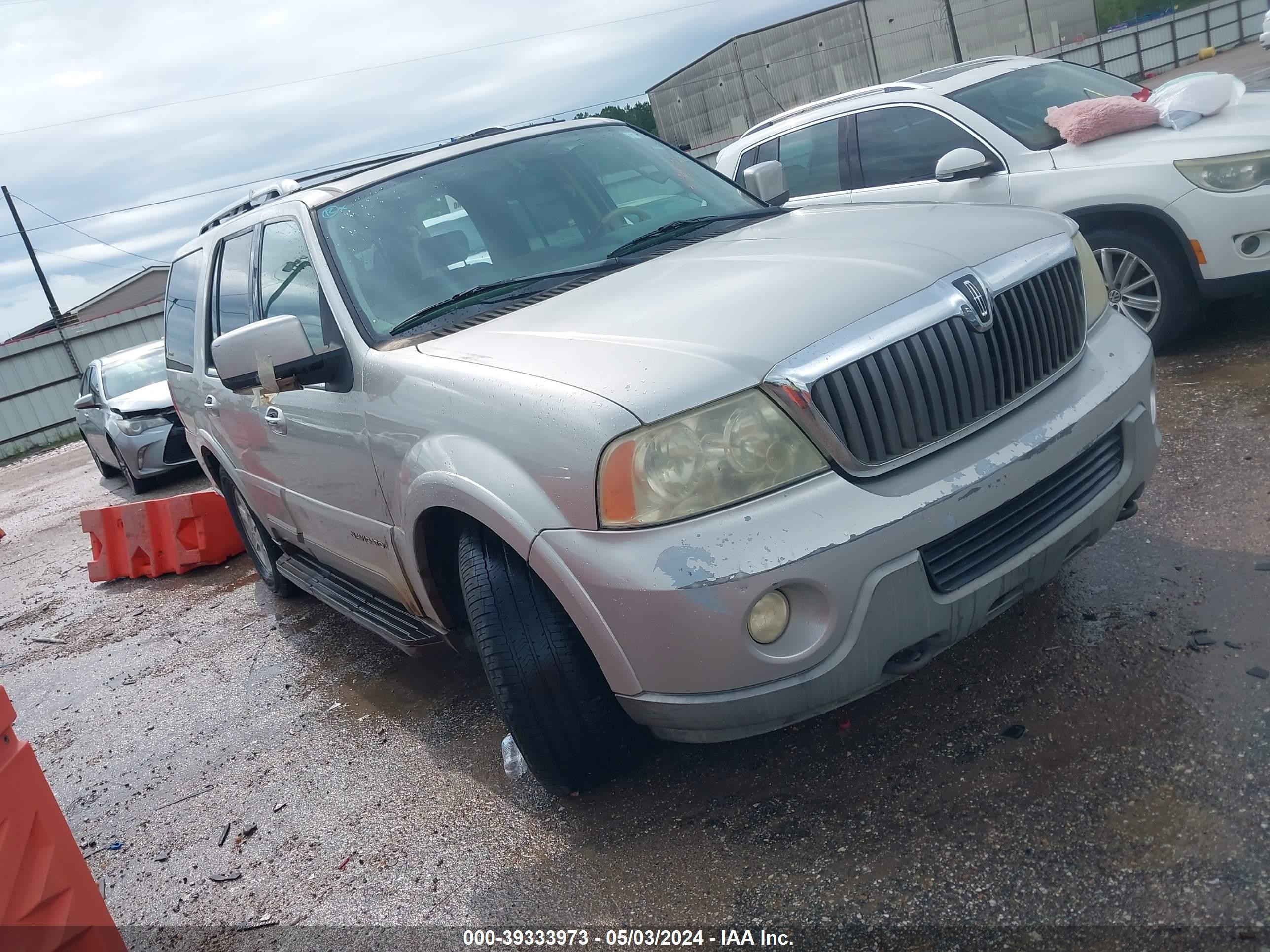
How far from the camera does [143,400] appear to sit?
11.2 m

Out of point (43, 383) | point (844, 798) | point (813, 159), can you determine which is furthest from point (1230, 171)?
point (43, 383)

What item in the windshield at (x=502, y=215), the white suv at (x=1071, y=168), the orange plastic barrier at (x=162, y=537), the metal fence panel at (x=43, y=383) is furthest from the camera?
the metal fence panel at (x=43, y=383)

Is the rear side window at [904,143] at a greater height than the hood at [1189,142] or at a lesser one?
greater

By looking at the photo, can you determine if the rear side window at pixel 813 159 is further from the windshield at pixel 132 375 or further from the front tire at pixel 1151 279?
the windshield at pixel 132 375

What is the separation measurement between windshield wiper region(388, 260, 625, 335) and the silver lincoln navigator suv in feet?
0.03

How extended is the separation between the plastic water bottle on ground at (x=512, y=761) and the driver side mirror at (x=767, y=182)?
2314 mm

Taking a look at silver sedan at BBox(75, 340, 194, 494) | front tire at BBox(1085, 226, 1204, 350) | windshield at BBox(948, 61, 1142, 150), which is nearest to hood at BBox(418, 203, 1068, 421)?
front tire at BBox(1085, 226, 1204, 350)

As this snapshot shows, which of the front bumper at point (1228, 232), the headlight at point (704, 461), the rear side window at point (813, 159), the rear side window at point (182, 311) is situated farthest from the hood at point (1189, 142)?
the rear side window at point (182, 311)

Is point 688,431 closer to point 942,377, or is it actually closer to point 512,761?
point 942,377

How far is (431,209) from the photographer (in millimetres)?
3486

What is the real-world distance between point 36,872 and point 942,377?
239cm

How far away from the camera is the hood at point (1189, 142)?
479cm

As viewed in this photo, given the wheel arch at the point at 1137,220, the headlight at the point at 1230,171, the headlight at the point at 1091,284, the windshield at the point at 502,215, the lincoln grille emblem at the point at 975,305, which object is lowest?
the wheel arch at the point at 1137,220

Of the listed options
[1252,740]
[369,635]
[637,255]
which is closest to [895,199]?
[637,255]
